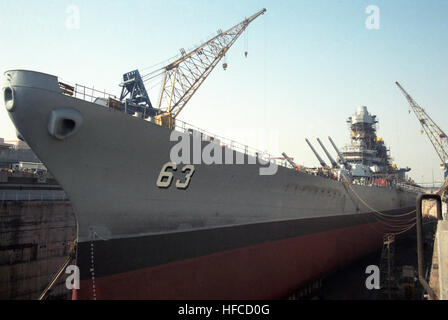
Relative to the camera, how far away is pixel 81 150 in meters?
7.10

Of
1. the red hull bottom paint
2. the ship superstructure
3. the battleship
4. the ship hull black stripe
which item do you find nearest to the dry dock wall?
the battleship

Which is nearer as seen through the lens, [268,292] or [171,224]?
[171,224]

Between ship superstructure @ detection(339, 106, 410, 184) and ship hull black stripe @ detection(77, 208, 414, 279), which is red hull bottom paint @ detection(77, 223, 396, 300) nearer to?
ship hull black stripe @ detection(77, 208, 414, 279)

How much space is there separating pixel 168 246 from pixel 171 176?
2162 mm

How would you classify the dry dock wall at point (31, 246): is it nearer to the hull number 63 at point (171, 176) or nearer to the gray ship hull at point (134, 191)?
the gray ship hull at point (134, 191)

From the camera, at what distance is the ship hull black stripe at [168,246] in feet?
23.6

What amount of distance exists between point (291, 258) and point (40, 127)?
38.4ft

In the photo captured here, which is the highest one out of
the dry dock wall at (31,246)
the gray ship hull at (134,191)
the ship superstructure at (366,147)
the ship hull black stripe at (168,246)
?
the ship superstructure at (366,147)

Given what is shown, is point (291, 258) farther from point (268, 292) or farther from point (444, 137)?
point (444, 137)

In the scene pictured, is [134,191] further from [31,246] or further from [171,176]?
[31,246]

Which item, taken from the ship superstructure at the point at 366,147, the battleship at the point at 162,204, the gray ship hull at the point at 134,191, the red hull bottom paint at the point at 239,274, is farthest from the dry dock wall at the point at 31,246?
the ship superstructure at the point at 366,147

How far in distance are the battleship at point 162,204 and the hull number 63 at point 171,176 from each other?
0.03 m

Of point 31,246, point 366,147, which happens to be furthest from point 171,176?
point 366,147
